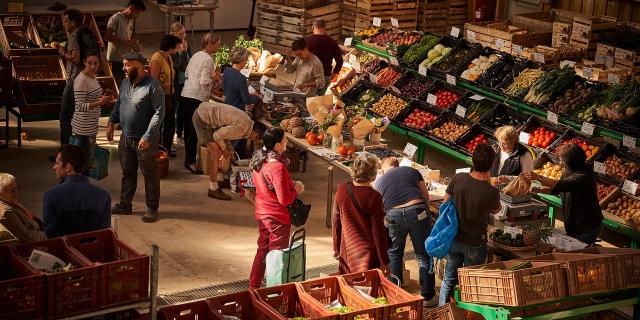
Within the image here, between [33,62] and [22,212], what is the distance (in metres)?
6.32

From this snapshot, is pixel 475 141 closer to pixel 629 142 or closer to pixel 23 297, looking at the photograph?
pixel 629 142

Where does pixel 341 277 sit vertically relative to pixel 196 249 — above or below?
above

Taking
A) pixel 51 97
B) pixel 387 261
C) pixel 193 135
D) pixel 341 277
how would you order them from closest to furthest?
pixel 341 277 → pixel 387 261 → pixel 193 135 → pixel 51 97

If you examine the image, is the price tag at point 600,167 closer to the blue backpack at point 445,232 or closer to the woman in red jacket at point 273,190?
the blue backpack at point 445,232

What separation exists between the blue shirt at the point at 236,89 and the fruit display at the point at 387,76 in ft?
7.96

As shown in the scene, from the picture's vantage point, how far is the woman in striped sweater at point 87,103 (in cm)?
1015

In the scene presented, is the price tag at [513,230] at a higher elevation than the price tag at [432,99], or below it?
below

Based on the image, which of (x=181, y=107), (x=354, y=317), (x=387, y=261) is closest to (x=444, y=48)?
(x=181, y=107)

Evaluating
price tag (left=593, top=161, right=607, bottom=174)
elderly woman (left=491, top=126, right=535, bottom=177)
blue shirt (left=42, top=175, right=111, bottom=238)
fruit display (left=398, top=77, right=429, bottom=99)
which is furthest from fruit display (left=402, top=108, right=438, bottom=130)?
blue shirt (left=42, top=175, right=111, bottom=238)

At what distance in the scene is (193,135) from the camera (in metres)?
11.9

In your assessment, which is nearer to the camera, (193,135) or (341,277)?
(341,277)

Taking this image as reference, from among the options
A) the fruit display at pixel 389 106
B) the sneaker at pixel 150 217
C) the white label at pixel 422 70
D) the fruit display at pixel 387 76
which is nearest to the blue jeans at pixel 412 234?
the sneaker at pixel 150 217

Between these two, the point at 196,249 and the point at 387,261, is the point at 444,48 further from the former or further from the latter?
the point at 387,261

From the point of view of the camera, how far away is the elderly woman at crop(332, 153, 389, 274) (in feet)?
24.9
